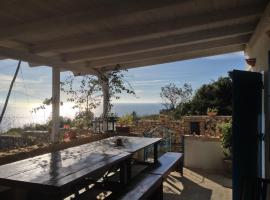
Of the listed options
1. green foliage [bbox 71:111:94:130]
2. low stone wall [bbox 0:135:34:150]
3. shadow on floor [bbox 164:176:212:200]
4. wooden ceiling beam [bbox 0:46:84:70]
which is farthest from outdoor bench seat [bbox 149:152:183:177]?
low stone wall [bbox 0:135:34:150]

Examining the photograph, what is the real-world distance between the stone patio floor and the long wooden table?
144 centimetres

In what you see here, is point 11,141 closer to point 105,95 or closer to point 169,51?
point 105,95

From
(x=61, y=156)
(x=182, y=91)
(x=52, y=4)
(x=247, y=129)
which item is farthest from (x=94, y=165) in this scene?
(x=182, y=91)

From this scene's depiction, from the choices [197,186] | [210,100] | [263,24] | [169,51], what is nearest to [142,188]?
[197,186]

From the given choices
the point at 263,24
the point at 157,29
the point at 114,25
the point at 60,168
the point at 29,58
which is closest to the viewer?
the point at 60,168

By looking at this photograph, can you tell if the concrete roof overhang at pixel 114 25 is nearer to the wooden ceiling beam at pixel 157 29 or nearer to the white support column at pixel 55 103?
the wooden ceiling beam at pixel 157 29

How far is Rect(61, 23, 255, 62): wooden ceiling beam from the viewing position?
17.0 ft

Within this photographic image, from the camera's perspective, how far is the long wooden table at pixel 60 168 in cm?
267

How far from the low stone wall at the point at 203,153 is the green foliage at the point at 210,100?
13.8 ft

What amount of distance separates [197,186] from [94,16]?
3874 mm

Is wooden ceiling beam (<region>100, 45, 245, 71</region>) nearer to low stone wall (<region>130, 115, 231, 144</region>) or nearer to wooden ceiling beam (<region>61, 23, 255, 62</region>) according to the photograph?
wooden ceiling beam (<region>61, 23, 255, 62</region>)

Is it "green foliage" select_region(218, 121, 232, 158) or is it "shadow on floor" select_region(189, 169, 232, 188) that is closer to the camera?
"shadow on floor" select_region(189, 169, 232, 188)

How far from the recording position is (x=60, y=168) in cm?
322

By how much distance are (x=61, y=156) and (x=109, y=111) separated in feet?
13.0
